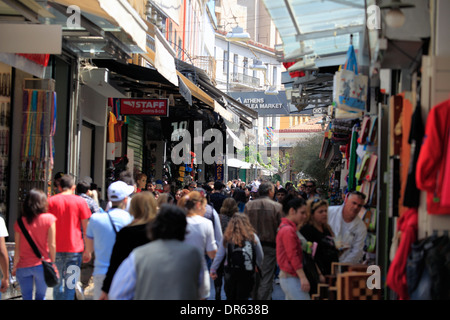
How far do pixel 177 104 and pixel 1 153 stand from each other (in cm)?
958

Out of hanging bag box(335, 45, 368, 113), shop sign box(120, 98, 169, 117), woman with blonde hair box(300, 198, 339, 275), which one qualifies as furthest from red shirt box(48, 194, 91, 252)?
shop sign box(120, 98, 169, 117)

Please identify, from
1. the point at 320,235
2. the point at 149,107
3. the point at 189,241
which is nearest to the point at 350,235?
the point at 320,235

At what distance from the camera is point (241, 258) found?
8.13m

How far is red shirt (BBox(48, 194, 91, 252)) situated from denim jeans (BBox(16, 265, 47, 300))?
749 mm

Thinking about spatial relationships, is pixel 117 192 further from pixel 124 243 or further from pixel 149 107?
pixel 149 107

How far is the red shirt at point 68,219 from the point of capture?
845 centimetres

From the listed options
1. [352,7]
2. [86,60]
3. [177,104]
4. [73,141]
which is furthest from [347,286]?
[177,104]

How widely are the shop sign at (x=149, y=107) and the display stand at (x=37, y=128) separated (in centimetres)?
494

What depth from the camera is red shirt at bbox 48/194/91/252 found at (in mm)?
8453

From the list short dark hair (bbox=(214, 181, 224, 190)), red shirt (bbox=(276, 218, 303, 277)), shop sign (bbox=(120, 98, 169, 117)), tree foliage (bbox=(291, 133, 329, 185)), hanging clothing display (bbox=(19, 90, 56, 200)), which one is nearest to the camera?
red shirt (bbox=(276, 218, 303, 277))

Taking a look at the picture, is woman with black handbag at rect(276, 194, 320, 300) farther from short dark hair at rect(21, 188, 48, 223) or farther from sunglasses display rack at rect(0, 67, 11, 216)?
sunglasses display rack at rect(0, 67, 11, 216)

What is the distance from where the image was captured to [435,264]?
215 inches

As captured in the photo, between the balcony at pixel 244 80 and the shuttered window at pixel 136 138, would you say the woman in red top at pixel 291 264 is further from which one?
the balcony at pixel 244 80

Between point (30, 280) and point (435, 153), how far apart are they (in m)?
4.62
